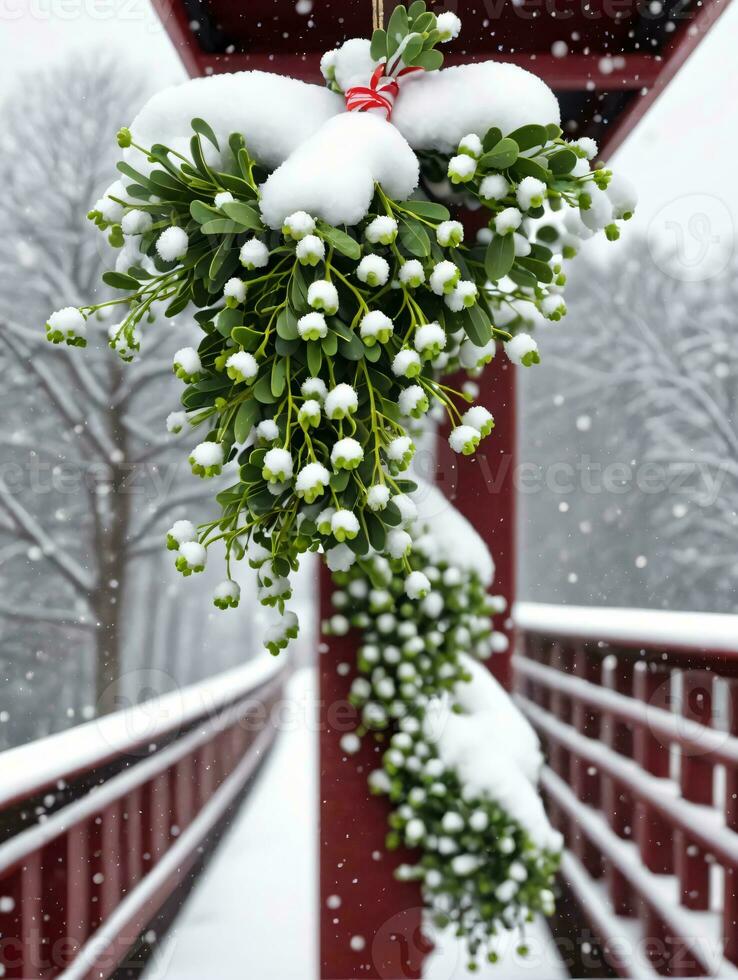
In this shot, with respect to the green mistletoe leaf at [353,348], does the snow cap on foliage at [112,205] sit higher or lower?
higher

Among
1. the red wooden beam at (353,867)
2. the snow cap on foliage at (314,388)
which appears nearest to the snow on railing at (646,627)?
the red wooden beam at (353,867)

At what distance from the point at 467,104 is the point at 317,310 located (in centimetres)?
28

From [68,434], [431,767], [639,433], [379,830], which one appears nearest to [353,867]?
[379,830]

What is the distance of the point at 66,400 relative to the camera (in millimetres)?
2338

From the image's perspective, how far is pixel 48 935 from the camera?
4.30 ft

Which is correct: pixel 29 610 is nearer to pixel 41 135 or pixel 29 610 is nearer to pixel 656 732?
pixel 41 135

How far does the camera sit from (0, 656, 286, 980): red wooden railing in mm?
1215

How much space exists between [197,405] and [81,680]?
1.98 m

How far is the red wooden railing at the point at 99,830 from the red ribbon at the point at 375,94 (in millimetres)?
1023

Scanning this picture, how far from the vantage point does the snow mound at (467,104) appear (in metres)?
0.78

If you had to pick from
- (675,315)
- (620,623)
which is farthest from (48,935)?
(675,315)

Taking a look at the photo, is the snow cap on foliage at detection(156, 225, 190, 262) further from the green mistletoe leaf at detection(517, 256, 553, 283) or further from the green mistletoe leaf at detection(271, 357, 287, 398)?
the green mistletoe leaf at detection(517, 256, 553, 283)

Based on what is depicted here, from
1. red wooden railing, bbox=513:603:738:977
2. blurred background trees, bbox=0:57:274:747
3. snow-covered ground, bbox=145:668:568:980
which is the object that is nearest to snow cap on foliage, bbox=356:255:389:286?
snow-covered ground, bbox=145:668:568:980

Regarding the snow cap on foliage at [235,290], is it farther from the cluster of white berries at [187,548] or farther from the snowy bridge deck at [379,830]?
the snowy bridge deck at [379,830]
